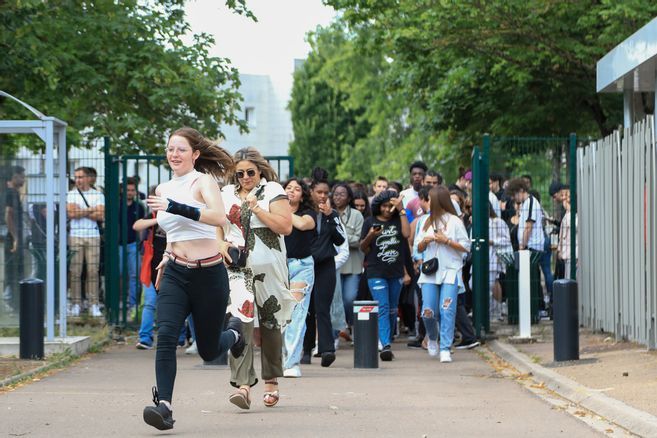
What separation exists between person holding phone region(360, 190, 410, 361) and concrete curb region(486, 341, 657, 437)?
5.53 feet

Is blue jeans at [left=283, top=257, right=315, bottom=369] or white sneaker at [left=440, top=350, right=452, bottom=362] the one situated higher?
blue jeans at [left=283, top=257, right=315, bottom=369]

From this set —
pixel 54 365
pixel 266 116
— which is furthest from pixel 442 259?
pixel 266 116

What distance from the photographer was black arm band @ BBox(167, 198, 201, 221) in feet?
27.8

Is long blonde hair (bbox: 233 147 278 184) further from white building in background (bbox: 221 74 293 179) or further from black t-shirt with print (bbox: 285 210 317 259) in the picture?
white building in background (bbox: 221 74 293 179)

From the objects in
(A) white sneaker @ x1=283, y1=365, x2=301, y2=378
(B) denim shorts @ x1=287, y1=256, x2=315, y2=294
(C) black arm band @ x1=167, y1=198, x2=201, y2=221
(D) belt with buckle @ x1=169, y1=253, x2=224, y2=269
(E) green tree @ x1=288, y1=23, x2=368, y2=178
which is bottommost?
(A) white sneaker @ x1=283, y1=365, x2=301, y2=378

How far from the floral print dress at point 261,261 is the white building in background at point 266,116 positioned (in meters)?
65.9

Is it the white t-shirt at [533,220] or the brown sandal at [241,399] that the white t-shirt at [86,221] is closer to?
the white t-shirt at [533,220]

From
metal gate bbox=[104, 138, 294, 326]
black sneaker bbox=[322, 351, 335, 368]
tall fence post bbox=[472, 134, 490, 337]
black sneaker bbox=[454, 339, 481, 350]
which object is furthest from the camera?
metal gate bbox=[104, 138, 294, 326]

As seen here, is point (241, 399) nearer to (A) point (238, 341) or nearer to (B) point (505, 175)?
(A) point (238, 341)

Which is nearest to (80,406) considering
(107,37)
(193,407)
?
(193,407)

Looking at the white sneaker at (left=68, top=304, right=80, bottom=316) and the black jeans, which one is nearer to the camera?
the black jeans

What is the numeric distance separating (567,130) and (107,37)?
413 inches

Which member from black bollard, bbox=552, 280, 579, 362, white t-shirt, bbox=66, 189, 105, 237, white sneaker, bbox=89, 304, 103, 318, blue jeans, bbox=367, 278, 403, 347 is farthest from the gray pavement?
white t-shirt, bbox=66, 189, 105, 237

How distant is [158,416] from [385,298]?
7082 millimetres
